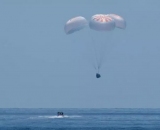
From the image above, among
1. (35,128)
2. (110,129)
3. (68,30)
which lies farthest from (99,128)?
(68,30)

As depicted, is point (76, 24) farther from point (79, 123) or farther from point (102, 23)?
point (79, 123)

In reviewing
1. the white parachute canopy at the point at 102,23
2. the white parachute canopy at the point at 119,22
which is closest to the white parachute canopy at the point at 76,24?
the white parachute canopy at the point at 102,23

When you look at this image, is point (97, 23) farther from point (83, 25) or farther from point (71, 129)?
point (71, 129)

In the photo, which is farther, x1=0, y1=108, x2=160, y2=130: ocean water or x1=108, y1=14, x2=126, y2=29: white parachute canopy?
x1=0, y1=108, x2=160, y2=130: ocean water

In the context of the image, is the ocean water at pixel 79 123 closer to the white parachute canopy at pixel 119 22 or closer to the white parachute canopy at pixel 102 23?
the white parachute canopy at pixel 119 22

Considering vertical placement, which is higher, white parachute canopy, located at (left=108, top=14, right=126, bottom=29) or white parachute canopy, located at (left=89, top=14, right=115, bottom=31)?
white parachute canopy, located at (left=108, top=14, right=126, bottom=29)

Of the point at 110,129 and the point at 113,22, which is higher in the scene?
the point at 113,22

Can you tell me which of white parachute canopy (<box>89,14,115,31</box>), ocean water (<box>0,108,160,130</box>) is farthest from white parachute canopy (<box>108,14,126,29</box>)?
ocean water (<box>0,108,160,130</box>)

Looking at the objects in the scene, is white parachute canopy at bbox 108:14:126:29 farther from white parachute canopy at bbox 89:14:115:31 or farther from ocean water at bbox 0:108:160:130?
ocean water at bbox 0:108:160:130

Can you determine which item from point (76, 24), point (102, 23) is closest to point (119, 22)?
point (102, 23)
